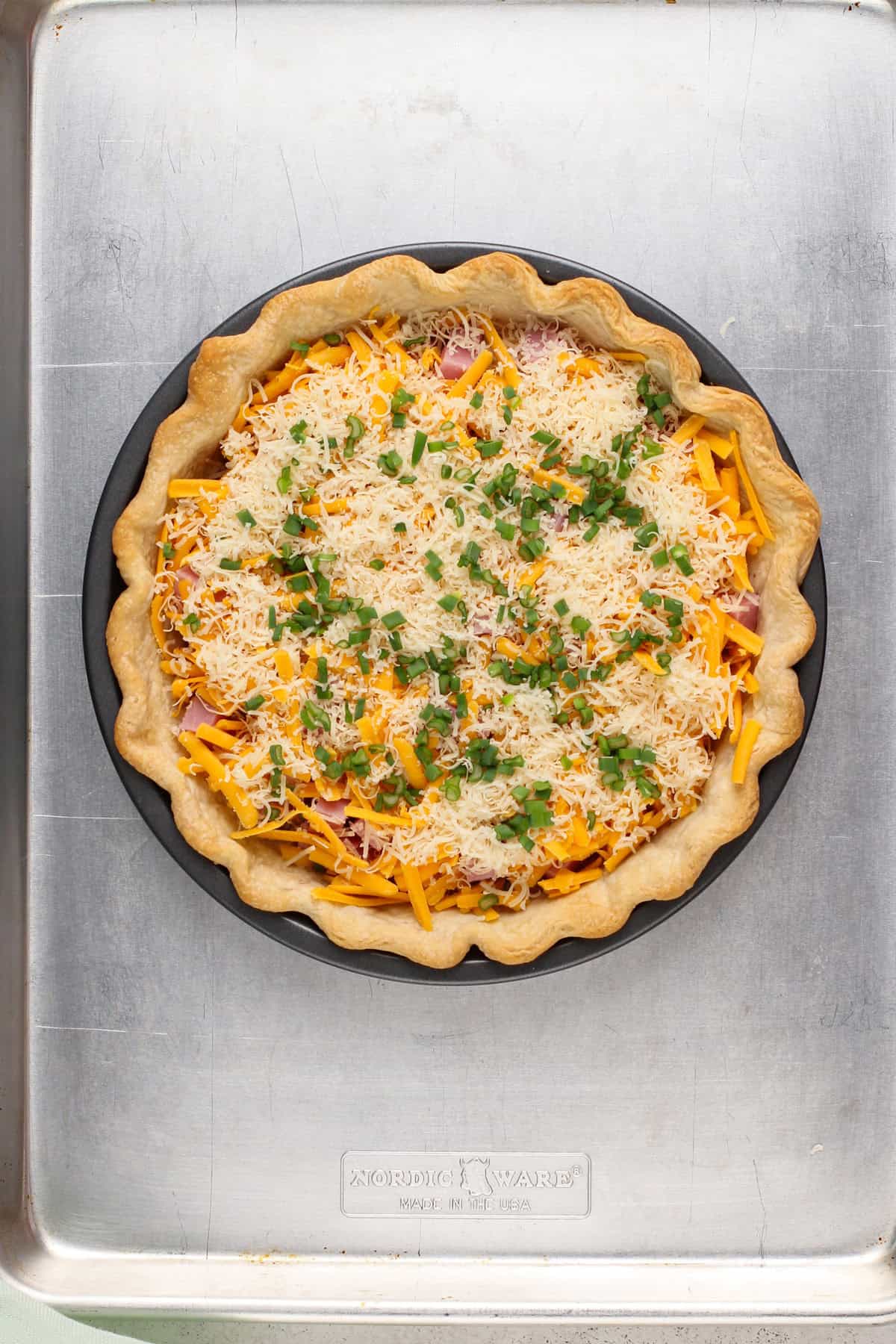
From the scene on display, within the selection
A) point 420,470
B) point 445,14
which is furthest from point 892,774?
point 445,14

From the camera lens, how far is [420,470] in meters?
2.04

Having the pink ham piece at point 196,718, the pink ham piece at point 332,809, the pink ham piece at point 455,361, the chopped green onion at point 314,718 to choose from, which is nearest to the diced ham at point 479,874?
the pink ham piece at point 332,809

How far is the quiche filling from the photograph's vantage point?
2004 mm

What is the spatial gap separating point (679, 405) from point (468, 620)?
0.58m

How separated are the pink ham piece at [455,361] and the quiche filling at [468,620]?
39 millimetres

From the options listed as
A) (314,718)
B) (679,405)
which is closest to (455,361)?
(679,405)

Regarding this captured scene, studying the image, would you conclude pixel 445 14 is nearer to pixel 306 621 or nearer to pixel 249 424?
pixel 249 424

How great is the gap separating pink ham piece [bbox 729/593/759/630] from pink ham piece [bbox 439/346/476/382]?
0.69 meters

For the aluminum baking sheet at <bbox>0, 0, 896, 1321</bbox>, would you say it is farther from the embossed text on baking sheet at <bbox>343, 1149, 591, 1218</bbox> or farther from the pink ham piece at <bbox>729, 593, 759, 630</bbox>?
the pink ham piece at <bbox>729, 593, 759, 630</bbox>

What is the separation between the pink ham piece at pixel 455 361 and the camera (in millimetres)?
2111

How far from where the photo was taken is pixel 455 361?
2.11 metres

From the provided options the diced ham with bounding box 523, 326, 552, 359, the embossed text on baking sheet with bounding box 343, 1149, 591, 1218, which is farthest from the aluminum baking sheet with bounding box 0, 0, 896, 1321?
the diced ham with bounding box 523, 326, 552, 359

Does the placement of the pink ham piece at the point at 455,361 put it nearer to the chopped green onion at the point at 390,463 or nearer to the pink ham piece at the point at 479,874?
the chopped green onion at the point at 390,463

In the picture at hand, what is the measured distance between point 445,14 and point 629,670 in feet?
5.25
